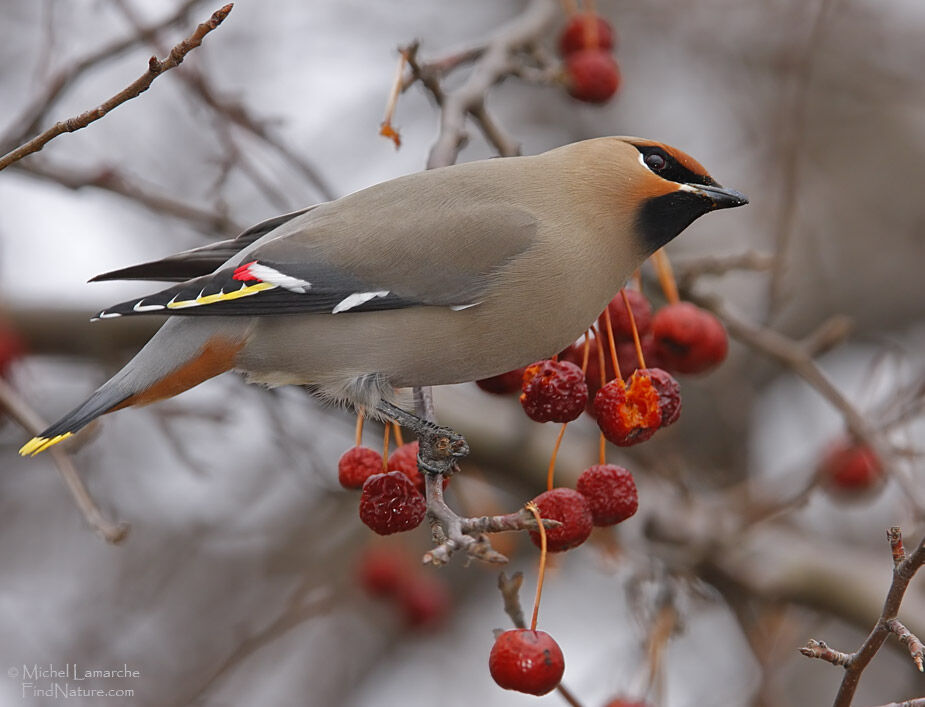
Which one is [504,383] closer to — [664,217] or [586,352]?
[586,352]

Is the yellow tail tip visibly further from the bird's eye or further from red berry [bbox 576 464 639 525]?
the bird's eye

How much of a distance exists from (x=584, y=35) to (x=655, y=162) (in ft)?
3.28

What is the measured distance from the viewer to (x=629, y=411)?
2.50 metres

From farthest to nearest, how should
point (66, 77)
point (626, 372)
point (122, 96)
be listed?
point (66, 77) < point (626, 372) < point (122, 96)

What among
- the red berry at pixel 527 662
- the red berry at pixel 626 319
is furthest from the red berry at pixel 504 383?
the red berry at pixel 527 662

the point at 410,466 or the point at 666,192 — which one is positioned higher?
the point at 666,192

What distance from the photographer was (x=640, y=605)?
11.2ft

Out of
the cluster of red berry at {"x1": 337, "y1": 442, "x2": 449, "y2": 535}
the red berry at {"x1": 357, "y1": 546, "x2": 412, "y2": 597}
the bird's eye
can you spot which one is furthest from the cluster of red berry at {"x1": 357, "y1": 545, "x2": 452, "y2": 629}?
the bird's eye

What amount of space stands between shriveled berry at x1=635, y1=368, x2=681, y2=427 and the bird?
→ 25cm

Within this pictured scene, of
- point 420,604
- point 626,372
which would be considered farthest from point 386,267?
point 420,604

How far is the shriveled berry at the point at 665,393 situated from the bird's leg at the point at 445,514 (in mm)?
428

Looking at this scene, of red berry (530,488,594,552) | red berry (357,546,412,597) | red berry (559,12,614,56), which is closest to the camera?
red berry (530,488,594,552)

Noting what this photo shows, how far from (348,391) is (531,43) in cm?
125

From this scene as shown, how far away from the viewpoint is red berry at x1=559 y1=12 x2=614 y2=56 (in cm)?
371
